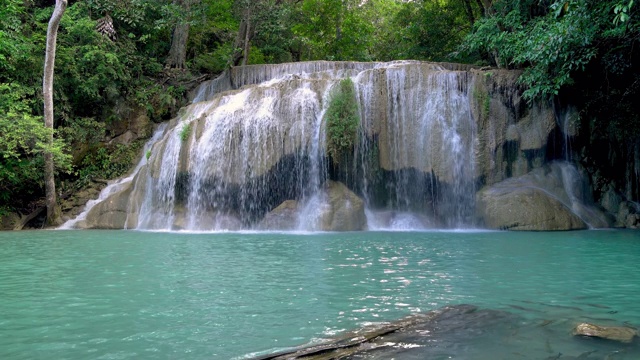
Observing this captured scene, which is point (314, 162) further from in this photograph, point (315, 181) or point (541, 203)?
point (541, 203)

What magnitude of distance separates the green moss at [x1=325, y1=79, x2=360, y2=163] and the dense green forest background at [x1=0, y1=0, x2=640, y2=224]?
471 cm

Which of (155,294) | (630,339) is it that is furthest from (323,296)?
(630,339)

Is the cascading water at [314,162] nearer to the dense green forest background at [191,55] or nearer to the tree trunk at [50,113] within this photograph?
the tree trunk at [50,113]

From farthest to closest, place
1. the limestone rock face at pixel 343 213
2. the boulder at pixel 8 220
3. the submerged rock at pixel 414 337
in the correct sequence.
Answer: the boulder at pixel 8 220 < the limestone rock face at pixel 343 213 < the submerged rock at pixel 414 337

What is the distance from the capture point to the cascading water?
14.6 metres

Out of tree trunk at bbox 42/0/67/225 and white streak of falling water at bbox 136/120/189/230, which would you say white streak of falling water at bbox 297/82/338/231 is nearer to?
white streak of falling water at bbox 136/120/189/230

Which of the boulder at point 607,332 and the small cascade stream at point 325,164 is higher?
the small cascade stream at point 325,164

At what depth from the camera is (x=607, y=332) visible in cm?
382

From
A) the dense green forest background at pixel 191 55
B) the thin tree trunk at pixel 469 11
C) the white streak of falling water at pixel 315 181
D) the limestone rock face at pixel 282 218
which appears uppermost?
the thin tree trunk at pixel 469 11

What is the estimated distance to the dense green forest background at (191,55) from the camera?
13383 mm

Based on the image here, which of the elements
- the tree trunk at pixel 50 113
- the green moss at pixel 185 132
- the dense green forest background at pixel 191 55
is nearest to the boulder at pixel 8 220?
the dense green forest background at pixel 191 55

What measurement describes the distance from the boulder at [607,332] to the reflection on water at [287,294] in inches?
4.8

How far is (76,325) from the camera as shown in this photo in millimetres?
4266

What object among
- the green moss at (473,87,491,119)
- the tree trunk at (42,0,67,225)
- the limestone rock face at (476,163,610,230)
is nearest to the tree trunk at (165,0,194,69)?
the tree trunk at (42,0,67,225)
